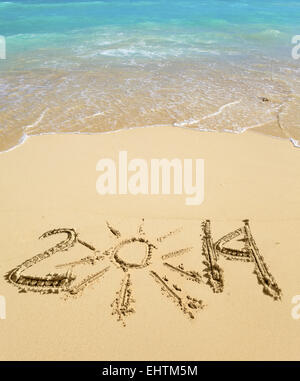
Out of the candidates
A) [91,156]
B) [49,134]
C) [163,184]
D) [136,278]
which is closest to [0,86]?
[49,134]

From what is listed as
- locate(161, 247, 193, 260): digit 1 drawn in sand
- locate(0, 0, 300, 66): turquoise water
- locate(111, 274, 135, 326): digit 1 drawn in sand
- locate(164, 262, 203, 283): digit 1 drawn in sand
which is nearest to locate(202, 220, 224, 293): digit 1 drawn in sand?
locate(164, 262, 203, 283): digit 1 drawn in sand

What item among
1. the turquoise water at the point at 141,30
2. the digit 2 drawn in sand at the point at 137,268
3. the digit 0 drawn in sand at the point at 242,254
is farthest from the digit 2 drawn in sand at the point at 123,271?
the turquoise water at the point at 141,30

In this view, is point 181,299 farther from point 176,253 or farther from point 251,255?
point 251,255

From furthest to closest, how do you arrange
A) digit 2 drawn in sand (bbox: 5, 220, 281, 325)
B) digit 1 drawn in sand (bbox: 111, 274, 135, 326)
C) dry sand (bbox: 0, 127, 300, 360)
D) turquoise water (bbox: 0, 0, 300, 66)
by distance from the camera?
turquoise water (bbox: 0, 0, 300, 66) → digit 2 drawn in sand (bbox: 5, 220, 281, 325) → digit 1 drawn in sand (bbox: 111, 274, 135, 326) → dry sand (bbox: 0, 127, 300, 360)

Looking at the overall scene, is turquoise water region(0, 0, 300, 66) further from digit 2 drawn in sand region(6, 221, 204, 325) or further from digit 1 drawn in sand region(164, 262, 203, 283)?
digit 1 drawn in sand region(164, 262, 203, 283)

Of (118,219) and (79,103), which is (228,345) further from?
(79,103)

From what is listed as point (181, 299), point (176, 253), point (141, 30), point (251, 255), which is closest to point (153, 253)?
point (176, 253)
